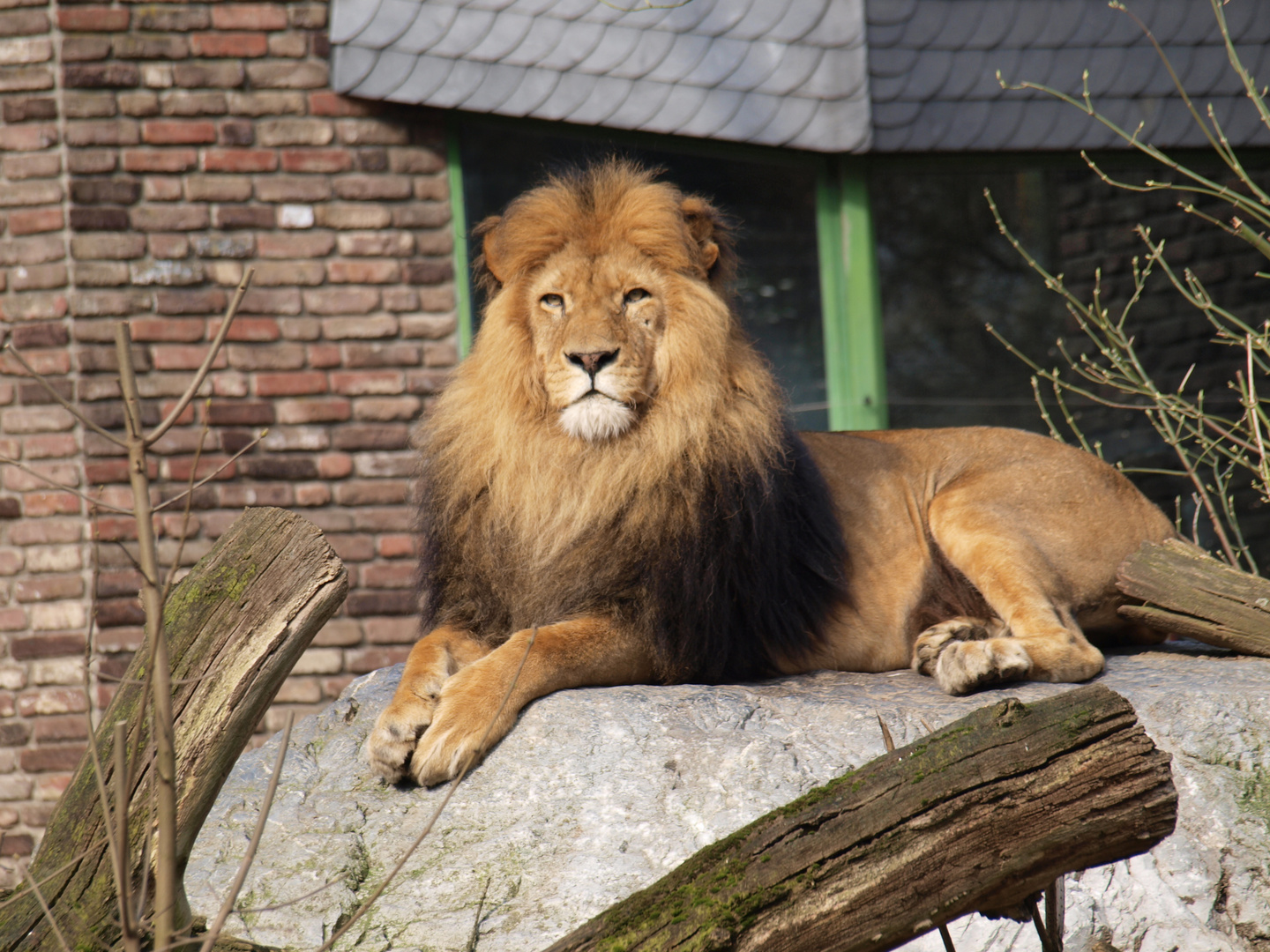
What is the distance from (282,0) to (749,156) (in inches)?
93.6

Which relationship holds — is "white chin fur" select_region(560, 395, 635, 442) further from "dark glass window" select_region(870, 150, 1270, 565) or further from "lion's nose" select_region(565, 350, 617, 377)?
"dark glass window" select_region(870, 150, 1270, 565)

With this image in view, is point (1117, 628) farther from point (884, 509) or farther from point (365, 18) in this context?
point (365, 18)

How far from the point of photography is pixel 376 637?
587 centimetres

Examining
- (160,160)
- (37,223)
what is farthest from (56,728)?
(160,160)

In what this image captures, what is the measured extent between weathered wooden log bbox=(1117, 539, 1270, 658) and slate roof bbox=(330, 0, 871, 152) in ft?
9.14

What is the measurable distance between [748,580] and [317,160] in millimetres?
3501

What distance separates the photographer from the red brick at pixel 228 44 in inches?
225

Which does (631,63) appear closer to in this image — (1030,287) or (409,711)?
(1030,287)

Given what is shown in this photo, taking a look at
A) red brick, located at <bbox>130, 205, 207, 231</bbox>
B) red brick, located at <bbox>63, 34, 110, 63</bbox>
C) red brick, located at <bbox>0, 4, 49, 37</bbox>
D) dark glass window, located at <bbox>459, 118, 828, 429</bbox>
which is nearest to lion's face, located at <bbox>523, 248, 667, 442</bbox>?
dark glass window, located at <bbox>459, 118, 828, 429</bbox>

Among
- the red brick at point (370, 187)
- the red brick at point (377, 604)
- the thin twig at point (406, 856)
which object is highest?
the red brick at point (370, 187)

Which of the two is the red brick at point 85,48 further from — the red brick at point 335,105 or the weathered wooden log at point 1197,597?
the weathered wooden log at point 1197,597

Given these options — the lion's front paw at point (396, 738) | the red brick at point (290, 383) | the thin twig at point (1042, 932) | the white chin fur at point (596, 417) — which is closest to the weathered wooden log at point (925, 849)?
the thin twig at point (1042, 932)

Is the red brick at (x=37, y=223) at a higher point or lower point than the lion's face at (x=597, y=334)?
higher

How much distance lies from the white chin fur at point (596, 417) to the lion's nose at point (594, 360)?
0.26 ft
